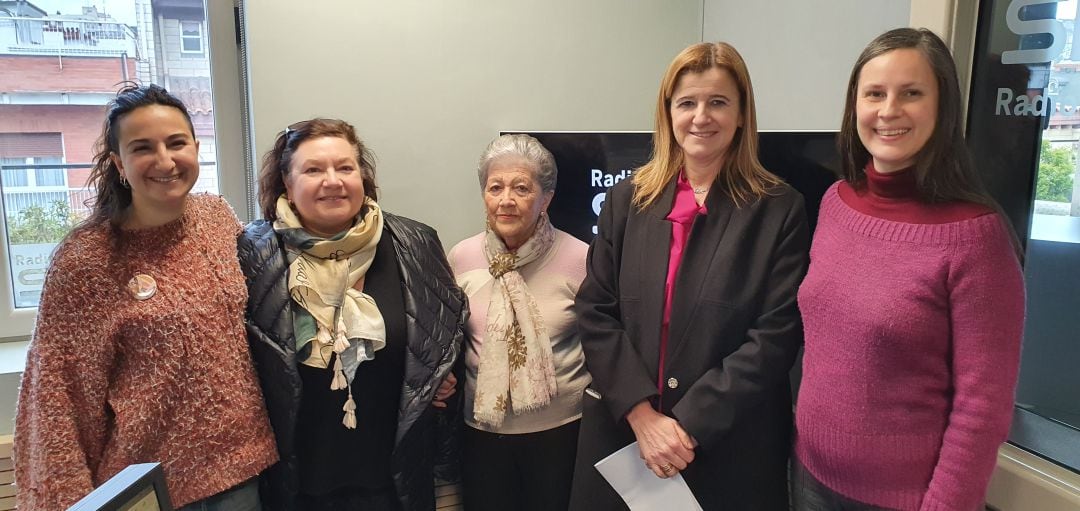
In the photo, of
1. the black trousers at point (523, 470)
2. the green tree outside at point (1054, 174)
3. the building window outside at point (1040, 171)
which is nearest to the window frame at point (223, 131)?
the black trousers at point (523, 470)

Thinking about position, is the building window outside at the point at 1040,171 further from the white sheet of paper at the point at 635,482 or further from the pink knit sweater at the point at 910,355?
the white sheet of paper at the point at 635,482

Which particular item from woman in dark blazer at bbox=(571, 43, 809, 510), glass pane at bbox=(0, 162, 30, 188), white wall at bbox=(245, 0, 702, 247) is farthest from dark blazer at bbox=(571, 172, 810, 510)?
glass pane at bbox=(0, 162, 30, 188)

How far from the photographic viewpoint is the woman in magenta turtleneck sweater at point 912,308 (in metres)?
1.16

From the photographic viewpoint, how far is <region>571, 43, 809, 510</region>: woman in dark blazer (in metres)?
1.43

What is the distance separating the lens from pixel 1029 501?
147cm

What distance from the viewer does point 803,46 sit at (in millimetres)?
2291

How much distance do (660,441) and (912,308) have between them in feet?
1.87

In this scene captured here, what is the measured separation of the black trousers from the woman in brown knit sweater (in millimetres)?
611

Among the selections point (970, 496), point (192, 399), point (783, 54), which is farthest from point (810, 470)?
point (783, 54)

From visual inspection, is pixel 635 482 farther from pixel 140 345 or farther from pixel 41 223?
pixel 41 223

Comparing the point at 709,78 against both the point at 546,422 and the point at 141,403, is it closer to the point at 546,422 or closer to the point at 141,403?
Result: the point at 546,422

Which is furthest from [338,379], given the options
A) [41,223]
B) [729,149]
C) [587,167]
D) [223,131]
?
[41,223]

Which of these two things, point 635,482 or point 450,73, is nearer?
point 635,482

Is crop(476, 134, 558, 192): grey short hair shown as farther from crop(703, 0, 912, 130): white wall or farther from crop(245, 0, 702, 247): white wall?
crop(703, 0, 912, 130): white wall
